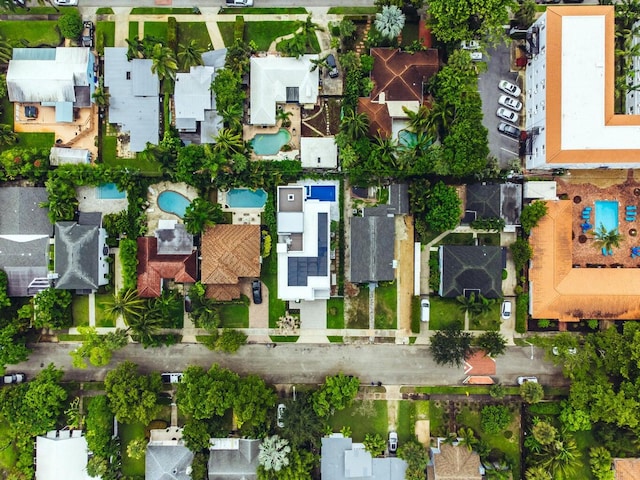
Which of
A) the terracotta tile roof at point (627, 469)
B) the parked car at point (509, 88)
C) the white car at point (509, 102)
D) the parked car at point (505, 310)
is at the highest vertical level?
the parked car at point (509, 88)

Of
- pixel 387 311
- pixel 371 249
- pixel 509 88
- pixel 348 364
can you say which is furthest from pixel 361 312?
pixel 509 88

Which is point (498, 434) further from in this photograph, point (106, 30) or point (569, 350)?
point (106, 30)

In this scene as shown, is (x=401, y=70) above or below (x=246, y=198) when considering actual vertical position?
above

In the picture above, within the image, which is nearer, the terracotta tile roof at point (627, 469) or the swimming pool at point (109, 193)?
the terracotta tile roof at point (627, 469)

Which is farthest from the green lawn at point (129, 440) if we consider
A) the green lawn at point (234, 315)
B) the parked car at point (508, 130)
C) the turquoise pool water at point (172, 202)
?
the parked car at point (508, 130)

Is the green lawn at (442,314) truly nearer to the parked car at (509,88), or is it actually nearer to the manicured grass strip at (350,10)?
the parked car at (509,88)

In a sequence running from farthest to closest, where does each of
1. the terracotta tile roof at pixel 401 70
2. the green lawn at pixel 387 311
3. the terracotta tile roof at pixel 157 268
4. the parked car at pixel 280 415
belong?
1. the green lawn at pixel 387 311
2. the terracotta tile roof at pixel 401 70
3. the terracotta tile roof at pixel 157 268
4. the parked car at pixel 280 415
